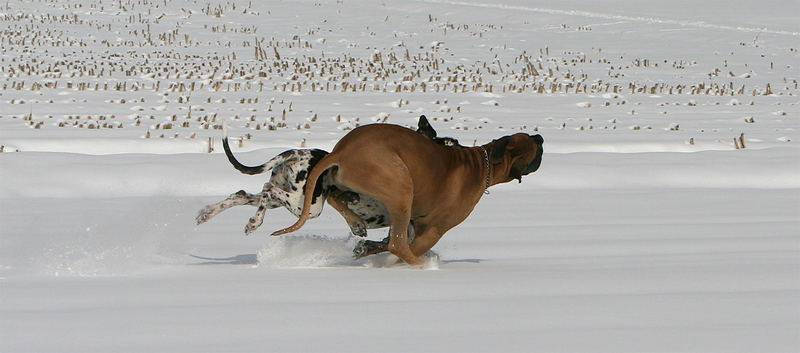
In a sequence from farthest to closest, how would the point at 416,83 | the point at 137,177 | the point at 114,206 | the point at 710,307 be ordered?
the point at 416,83 → the point at 137,177 → the point at 114,206 → the point at 710,307

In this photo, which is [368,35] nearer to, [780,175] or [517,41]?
[517,41]

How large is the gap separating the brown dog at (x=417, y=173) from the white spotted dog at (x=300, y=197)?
0.12m

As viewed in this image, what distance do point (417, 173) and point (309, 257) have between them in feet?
3.04

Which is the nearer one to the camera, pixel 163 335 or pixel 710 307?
pixel 163 335

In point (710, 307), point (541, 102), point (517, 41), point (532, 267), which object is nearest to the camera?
point (710, 307)

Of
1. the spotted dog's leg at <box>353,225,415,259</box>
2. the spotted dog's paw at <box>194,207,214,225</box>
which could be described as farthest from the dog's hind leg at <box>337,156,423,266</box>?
the spotted dog's paw at <box>194,207,214,225</box>

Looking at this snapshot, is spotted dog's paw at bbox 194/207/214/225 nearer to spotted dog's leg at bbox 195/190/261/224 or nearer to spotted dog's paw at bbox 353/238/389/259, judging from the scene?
spotted dog's leg at bbox 195/190/261/224

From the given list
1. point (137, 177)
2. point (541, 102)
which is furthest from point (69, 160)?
point (541, 102)

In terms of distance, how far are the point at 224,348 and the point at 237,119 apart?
14701 millimetres

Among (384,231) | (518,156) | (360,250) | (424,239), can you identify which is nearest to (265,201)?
(360,250)

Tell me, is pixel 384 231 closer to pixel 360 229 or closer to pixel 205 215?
pixel 360 229

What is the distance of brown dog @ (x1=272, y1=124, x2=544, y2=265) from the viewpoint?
5.59 metres

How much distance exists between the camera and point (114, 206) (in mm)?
8914

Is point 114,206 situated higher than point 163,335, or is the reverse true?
point 163,335
